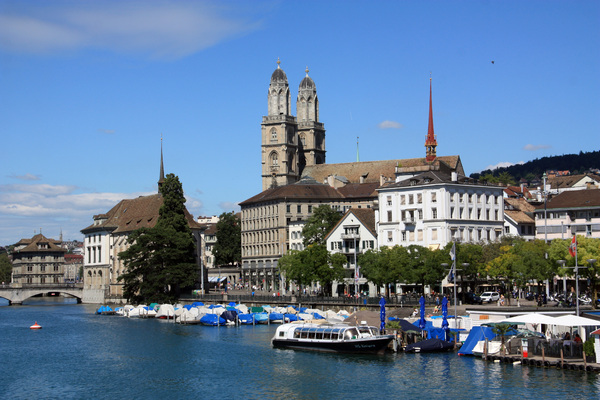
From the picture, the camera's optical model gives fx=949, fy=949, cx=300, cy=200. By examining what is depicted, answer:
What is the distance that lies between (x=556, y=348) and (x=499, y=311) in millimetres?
10609

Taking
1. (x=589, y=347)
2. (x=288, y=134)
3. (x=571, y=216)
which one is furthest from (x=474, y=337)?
(x=288, y=134)

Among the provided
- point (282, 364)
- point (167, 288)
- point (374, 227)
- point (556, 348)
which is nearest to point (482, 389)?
point (556, 348)

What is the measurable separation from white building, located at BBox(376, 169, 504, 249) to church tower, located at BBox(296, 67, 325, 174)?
81.9 metres

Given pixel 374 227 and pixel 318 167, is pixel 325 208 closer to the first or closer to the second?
pixel 374 227

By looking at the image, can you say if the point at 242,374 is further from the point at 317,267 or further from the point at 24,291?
the point at 24,291

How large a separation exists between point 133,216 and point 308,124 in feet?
158

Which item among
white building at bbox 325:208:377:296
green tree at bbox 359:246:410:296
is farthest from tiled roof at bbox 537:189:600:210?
green tree at bbox 359:246:410:296

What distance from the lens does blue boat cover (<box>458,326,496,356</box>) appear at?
190ft

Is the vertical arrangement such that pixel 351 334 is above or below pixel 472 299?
below

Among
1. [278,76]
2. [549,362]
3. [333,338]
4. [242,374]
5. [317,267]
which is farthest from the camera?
[278,76]

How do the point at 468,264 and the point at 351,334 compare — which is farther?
the point at 468,264

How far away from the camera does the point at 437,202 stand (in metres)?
101

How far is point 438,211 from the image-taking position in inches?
3991

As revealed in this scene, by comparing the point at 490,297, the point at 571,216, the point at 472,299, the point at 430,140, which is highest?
the point at 430,140
